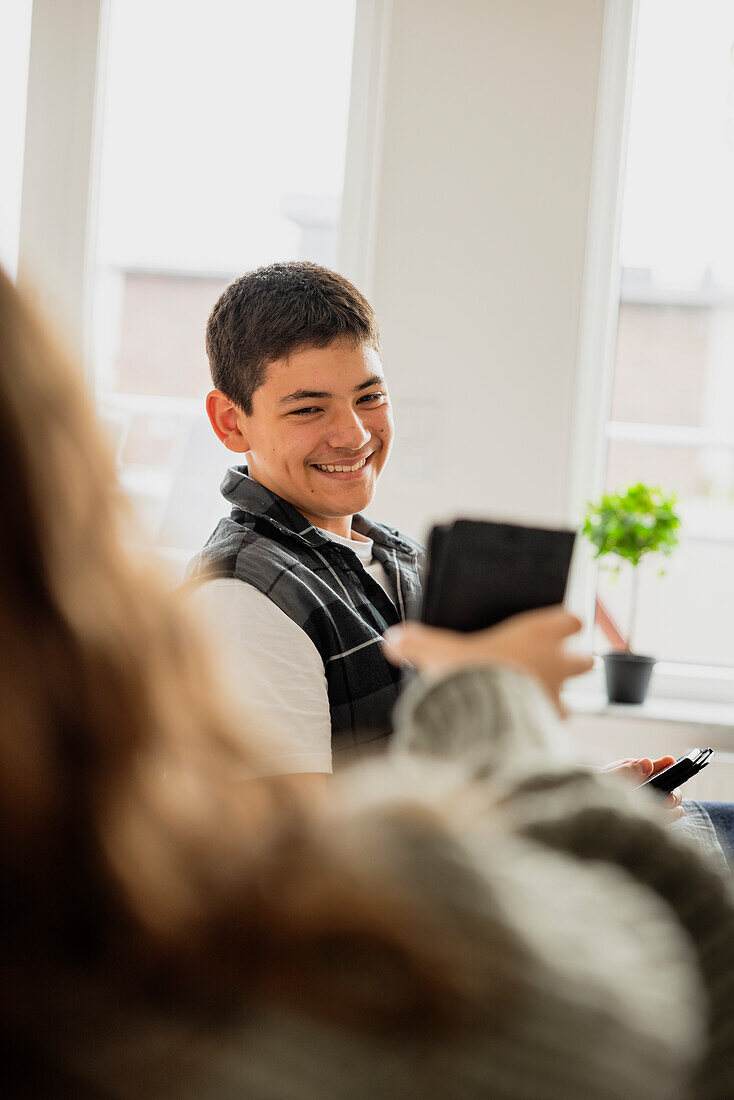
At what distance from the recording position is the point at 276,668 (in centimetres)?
127

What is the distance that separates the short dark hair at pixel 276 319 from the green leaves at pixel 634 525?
124cm

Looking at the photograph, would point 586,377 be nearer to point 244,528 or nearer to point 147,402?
point 147,402

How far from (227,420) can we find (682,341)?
5.87 feet

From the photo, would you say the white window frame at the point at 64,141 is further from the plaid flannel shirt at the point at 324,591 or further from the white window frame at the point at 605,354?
the plaid flannel shirt at the point at 324,591

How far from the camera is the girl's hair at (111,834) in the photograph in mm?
373

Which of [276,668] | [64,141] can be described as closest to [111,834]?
[276,668]

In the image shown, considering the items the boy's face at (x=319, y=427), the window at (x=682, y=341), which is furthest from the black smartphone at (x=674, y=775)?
the window at (x=682, y=341)

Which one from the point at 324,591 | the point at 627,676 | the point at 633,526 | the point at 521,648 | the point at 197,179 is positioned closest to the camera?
the point at 521,648

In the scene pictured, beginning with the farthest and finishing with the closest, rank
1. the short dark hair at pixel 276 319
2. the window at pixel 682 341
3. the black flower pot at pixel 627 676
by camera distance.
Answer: the window at pixel 682 341, the black flower pot at pixel 627 676, the short dark hair at pixel 276 319

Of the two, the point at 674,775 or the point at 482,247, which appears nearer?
the point at 674,775

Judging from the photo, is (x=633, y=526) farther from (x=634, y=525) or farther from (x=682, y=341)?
(x=682, y=341)

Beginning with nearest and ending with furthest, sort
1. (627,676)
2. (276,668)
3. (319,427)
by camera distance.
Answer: (276,668) < (319,427) < (627,676)

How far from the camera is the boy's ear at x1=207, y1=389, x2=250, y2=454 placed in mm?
1508

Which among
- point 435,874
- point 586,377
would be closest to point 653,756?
point 586,377
